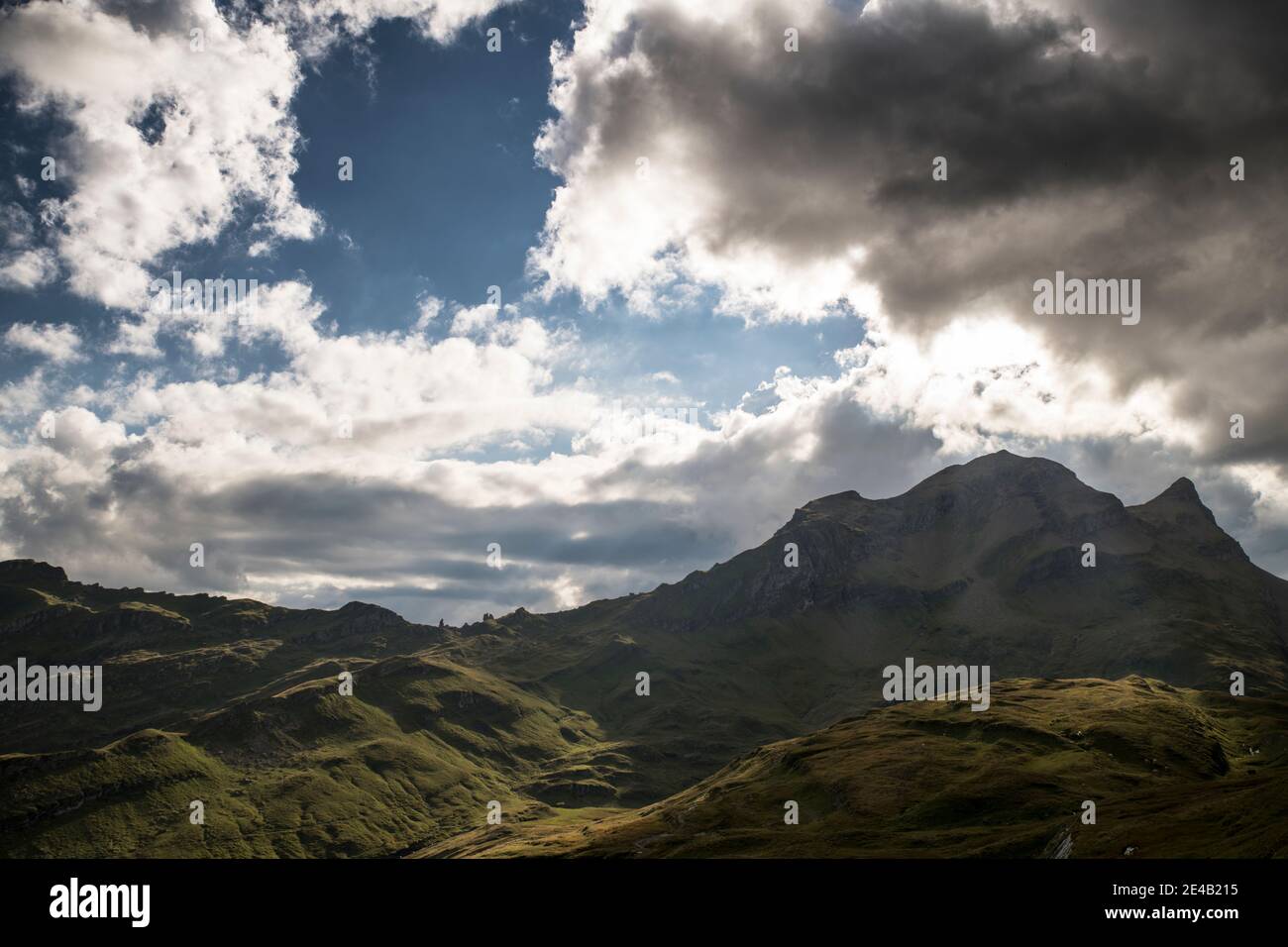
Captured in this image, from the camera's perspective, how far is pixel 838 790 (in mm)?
195750

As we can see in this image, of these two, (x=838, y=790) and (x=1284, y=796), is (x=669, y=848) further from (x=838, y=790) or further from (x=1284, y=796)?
(x=1284, y=796)

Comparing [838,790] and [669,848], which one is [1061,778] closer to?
[838,790]
